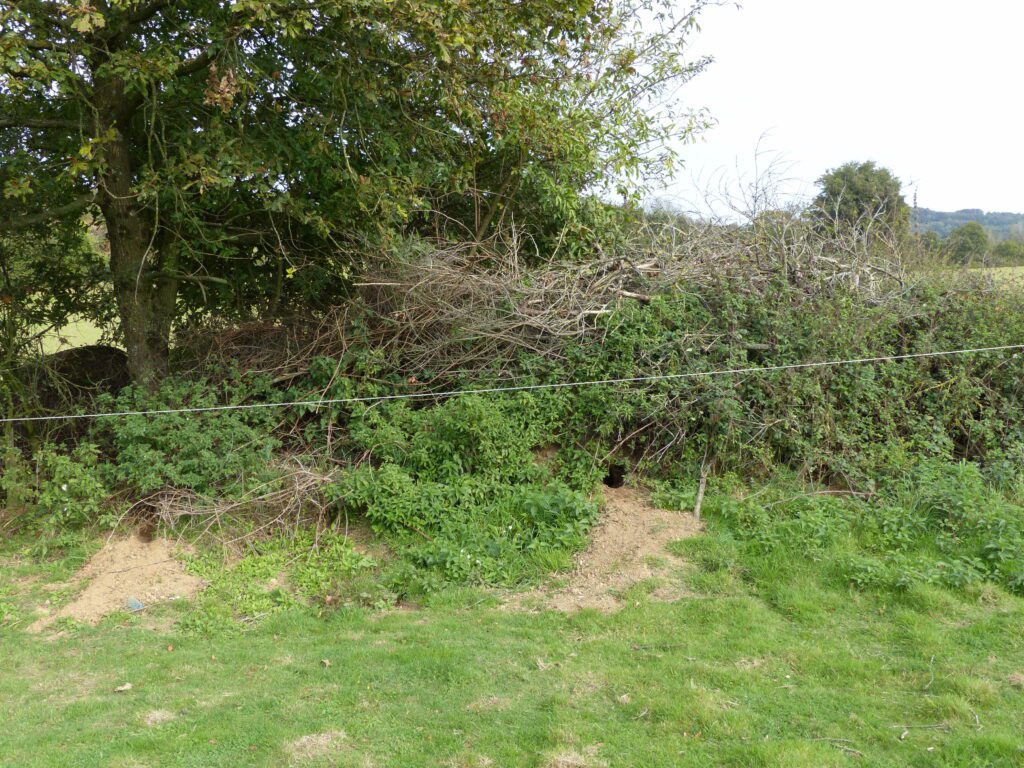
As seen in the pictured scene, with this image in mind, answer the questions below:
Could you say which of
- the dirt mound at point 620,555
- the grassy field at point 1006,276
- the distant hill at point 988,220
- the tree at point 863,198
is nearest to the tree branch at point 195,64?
the dirt mound at point 620,555

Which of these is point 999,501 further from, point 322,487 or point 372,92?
point 372,92

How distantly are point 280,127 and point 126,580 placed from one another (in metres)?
4.69

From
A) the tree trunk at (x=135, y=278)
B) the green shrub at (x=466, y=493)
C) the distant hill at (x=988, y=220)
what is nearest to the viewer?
the green shrub at (x=466, y=493)

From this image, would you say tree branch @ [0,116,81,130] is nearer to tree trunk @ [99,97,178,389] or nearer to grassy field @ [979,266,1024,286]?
tree trunk @ [99,97,178,389]

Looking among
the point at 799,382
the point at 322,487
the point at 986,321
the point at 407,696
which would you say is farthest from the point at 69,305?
the point at 986,321

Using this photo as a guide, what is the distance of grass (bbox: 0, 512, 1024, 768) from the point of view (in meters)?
4.04

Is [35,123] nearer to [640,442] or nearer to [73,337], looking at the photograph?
[73,337]

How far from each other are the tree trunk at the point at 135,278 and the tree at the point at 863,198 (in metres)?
8.07

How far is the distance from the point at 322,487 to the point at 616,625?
3.08 m

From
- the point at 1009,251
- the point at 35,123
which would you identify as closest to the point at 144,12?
the point at 35,123

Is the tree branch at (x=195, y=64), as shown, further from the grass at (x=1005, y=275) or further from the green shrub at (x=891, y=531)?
the grass at (x=1005, y=275)

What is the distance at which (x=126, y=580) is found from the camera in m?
6.52

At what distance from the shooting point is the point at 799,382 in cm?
771

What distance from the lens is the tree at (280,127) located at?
6.75 metres
